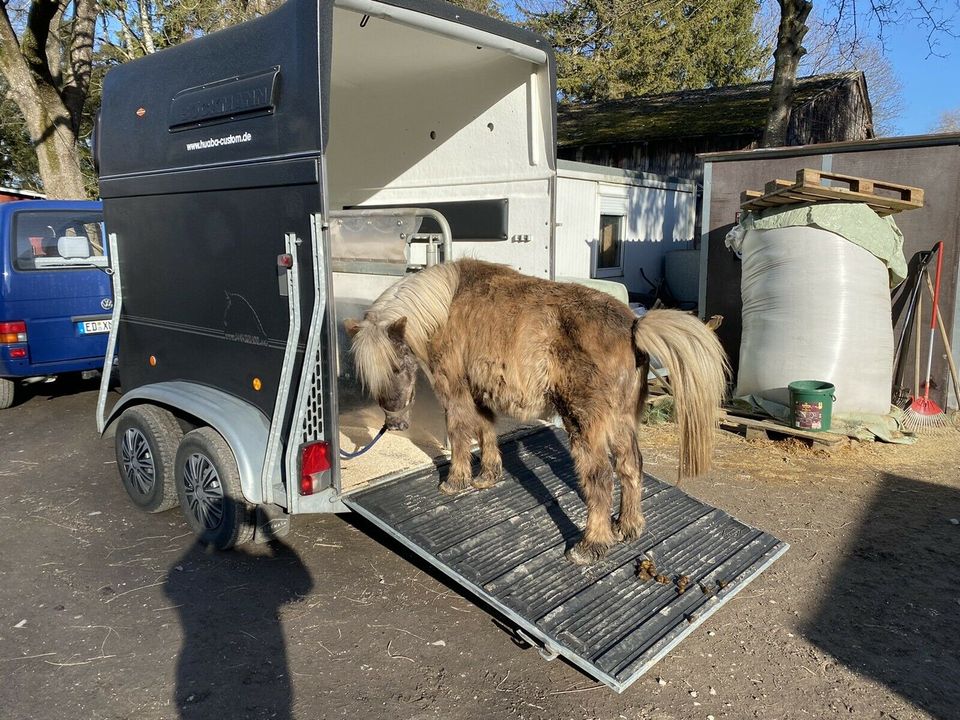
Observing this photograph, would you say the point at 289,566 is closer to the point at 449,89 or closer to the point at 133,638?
the point at 133,638

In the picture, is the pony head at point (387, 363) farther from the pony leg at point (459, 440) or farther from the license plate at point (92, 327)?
the license plate at point (92, 327)

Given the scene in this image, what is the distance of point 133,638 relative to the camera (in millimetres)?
3219

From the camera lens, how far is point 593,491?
11.0 ft

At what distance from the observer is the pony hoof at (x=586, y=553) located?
3.35 meters

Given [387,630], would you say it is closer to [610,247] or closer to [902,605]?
[902,605]

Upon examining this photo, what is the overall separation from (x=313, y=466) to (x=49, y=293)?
4.92m

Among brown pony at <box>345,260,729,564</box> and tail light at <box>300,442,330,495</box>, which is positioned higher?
brown pony at <box>345,260,729,564</box>

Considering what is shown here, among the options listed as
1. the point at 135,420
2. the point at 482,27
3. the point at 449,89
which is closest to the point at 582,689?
the point at 135,420

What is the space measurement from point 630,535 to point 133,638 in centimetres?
254

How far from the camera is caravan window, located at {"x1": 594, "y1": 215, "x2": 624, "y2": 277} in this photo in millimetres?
11539

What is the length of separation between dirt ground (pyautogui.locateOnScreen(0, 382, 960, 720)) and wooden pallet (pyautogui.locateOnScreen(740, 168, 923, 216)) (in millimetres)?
2849

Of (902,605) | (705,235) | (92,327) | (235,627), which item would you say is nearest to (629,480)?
(902,605)

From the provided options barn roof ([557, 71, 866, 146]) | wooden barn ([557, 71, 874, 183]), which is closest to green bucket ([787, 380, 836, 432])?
wooden barn ([557, 71, 874, 183])

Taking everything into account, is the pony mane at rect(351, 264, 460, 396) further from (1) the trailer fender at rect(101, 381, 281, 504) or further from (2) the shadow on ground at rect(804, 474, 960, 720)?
(2) the shadow on ground at rect(804, 474, 960, 720)
